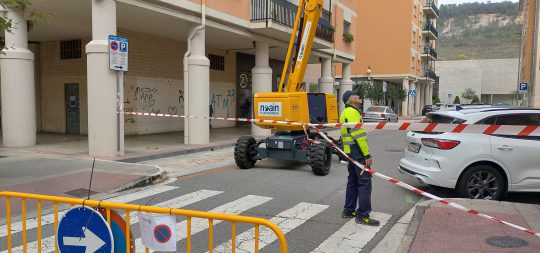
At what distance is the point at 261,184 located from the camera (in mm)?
8703

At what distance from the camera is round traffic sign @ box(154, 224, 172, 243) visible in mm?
3055

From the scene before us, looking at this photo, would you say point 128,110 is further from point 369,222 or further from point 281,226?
point 369,222

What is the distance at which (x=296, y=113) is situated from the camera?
32.3 feet

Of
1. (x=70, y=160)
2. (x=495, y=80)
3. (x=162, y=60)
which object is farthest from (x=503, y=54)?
(x=70, y=160)

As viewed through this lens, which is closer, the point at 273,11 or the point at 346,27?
the point at 273,11

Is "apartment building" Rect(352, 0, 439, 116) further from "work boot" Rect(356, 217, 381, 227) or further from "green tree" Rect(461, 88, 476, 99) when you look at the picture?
"work boot" Rect(356, 217, 381, 227)

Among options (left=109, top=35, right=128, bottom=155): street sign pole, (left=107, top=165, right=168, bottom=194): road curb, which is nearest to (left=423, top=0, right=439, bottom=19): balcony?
(left=109, top=35, right=128, bottom=155): street sign pole

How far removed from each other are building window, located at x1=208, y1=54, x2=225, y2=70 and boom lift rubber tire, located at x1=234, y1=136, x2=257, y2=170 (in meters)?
12.7

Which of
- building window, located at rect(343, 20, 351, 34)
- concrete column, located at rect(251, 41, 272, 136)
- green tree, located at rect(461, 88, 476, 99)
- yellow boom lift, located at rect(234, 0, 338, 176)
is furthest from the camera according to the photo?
green tree, located at rect(461, 88, 476, 99)

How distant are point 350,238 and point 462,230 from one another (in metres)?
1.44

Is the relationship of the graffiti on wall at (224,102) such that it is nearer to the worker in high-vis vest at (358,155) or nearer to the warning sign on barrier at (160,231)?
the worker in high-vis vest at (358,155)

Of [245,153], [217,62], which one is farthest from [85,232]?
[217,62]

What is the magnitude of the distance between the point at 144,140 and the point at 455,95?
241 ft

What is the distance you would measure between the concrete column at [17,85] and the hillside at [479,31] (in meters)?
117
